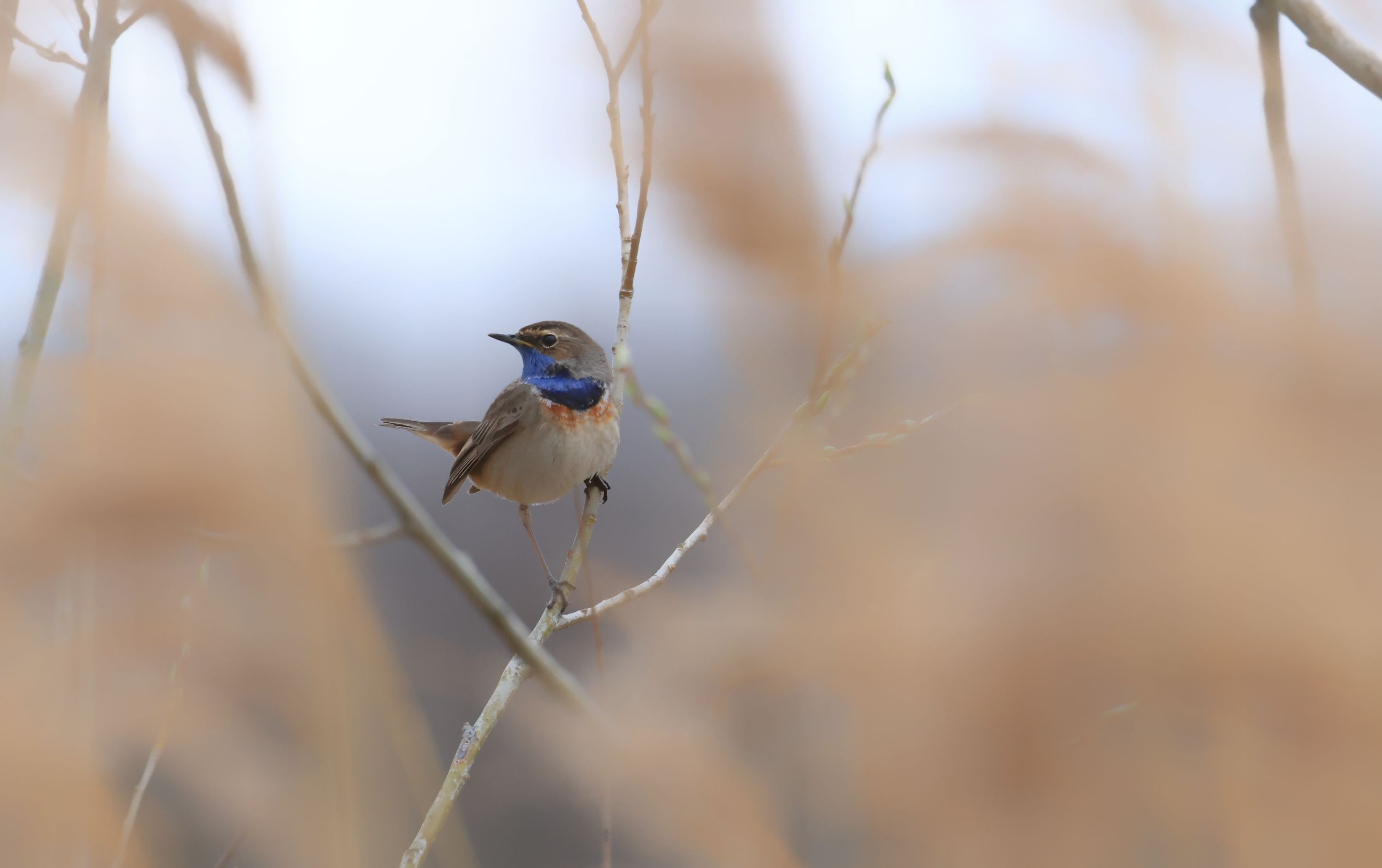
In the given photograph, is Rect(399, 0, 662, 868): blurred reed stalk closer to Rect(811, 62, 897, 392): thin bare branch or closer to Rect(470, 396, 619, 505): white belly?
Rect(811, 62, 897, 392): thin bare branch

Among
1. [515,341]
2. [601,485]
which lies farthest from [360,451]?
[515,341]

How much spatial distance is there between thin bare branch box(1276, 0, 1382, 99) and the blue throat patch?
4.35ft

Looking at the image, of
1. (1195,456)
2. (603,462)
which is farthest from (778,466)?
(603,462)

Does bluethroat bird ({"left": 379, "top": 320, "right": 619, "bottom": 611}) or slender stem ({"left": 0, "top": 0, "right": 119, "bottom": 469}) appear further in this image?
bluethroat bird ({"left": 379, "top": 320, "right": 619, "bottom": 611})

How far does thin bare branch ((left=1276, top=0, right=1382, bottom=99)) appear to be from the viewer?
0.53 m

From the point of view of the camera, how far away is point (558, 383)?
187 cm

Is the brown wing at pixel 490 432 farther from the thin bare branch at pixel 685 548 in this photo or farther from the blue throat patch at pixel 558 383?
the thin bare branch at pixel 685 548

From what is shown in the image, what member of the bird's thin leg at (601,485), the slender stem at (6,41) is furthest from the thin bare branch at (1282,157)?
the bird's thin leg at (601,485)

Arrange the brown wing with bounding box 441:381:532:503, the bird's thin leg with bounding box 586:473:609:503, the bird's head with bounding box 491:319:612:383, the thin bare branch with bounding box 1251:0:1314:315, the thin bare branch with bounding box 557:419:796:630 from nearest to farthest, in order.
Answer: the thin bare branch with bounding box 1251:0:1314:315 < the thin bare branch with bounding box 557:419:796:630 < the bird's thin leg with bounding box 586:473:609:503 < the brown wing with bounding box 441:381:532:503 < the bird's head with bounding box 491:319:612:383

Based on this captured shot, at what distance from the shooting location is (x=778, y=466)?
660mm

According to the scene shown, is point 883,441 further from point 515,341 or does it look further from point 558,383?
point 558,383

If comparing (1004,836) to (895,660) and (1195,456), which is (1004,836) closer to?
(895,660)

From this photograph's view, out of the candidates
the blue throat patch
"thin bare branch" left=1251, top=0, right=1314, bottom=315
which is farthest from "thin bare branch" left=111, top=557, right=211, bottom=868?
the blue throat patch

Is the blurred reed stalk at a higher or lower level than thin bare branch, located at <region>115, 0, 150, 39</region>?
lower
